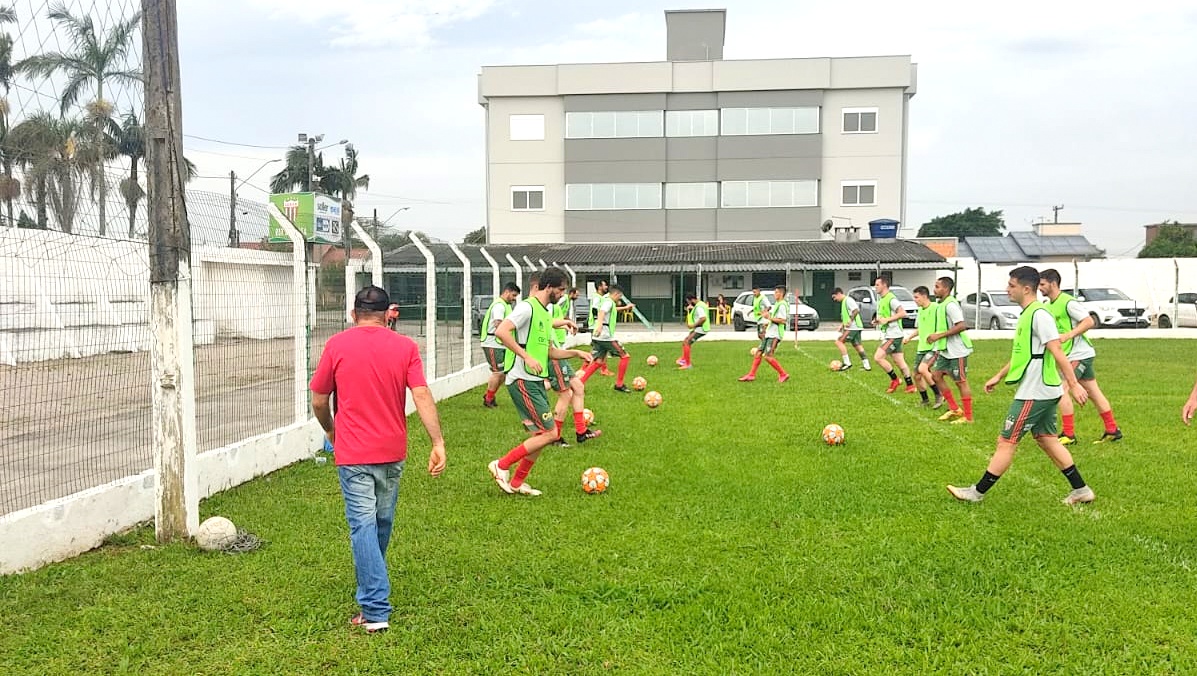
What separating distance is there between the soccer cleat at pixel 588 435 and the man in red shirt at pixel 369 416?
5.09 metres

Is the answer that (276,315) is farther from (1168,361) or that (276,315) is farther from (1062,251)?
(1062,251)

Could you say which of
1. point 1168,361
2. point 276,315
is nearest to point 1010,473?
point 276,315

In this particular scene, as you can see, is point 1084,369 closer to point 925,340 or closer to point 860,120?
point 925,340

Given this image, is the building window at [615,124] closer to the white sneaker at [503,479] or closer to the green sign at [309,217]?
the green sign at [309,217]

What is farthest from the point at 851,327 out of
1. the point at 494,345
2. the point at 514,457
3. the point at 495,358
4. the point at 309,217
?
the point at 514,457

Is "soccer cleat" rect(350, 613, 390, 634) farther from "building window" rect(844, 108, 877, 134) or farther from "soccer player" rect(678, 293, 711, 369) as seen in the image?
"building window" rect(844, 108, 877, 134)

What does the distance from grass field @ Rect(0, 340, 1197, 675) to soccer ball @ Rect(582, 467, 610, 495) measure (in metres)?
0.14

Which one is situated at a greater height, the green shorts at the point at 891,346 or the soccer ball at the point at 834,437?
the green shorts at the point at 891,346

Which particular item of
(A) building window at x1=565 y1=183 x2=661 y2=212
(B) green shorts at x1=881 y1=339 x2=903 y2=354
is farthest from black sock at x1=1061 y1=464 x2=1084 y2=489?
(A) building window at x1=565 y1=183 x2=661 y2=212

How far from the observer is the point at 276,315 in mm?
8742

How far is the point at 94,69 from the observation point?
17.4ft

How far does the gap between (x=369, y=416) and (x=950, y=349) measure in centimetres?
853

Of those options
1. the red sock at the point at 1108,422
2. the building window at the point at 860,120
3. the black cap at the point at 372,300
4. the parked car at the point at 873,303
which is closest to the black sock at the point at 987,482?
the red sock at the point at 1108,422

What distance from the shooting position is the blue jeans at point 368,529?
4391mm
